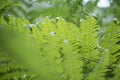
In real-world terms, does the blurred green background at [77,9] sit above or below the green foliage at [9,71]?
above

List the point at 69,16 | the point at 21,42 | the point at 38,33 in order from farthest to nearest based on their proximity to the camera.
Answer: the point at 69,16
the point at 38,33
the point at 21,42

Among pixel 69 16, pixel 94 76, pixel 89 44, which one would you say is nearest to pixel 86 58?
pixel 89 44

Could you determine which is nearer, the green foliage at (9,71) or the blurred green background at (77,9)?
the green foliage at (9,71)

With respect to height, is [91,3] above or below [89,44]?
above

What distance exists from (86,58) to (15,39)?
0.22 meters

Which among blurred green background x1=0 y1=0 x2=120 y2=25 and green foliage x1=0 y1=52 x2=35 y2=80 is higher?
blurred green background x1=0 y1=0 x2=120 y2=25

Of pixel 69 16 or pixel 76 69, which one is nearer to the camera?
pixel 76 69

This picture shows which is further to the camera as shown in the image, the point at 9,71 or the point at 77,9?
the point at 77,9

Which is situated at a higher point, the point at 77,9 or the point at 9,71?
the point at 77,9

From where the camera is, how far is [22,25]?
63 cm

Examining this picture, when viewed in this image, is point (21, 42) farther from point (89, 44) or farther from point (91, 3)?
point (91, 3)

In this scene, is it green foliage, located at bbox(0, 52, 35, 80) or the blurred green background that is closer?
green foliage, located at bbox(0, 52, 35, 80)

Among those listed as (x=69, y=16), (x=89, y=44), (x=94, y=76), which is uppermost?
(x=69, y=16)

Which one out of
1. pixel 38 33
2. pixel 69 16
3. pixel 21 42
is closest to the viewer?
pixel 21 42
